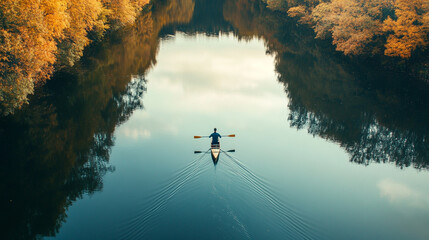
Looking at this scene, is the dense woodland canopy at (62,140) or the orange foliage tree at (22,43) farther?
the orange foliage tree at (22,43)

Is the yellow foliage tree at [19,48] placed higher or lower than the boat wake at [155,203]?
higher

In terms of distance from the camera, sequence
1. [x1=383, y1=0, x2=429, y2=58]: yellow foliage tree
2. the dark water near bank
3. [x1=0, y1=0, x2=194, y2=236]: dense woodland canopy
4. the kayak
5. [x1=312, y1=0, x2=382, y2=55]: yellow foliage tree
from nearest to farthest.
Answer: the dark water near bank, [x1=0, y1=0, x2=194, y2=236]: dense woodland canopy, the kayak, [x1=383, y1=0, x2=429, y2=58]: yellow foliage tree, [x1=312, y1=0, x2=382, y2=55]: yellow foliage tree

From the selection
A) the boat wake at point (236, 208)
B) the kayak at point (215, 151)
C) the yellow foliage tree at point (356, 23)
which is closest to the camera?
the boat wake at point (236, 208)

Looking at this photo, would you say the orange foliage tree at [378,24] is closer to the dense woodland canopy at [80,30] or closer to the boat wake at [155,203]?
the dense woodland canopy at [80,30]

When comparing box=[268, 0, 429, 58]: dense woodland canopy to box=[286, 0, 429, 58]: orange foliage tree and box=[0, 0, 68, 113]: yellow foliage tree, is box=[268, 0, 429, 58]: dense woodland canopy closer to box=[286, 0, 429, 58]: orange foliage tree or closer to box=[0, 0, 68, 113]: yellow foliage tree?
box=[286, 0, 429, 58]: orange foliage tree

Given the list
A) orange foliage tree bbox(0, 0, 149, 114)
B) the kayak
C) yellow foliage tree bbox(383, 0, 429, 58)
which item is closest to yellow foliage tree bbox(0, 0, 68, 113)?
orange foliage tree bbox(0, 0, 149, 114)

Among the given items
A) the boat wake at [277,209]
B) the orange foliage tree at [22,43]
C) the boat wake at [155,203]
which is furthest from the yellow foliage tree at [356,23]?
the orange foliage tree at [22,43]

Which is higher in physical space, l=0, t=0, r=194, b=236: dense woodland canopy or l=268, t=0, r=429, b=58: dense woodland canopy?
l=268, t=0, r=429, b=58: dense woodland canopy

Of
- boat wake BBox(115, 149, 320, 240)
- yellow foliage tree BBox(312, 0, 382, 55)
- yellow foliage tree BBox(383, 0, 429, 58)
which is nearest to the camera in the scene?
boat wake BBox(115, 149, 320, 240)

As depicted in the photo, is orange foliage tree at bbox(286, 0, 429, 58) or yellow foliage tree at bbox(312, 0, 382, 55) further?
yellow foliage tree at bbox(312, 0, 382, 55)

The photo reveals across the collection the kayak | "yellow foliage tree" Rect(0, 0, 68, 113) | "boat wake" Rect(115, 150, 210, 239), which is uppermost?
"yellow foliage tree" Rect(0, 0, 68, 113)
